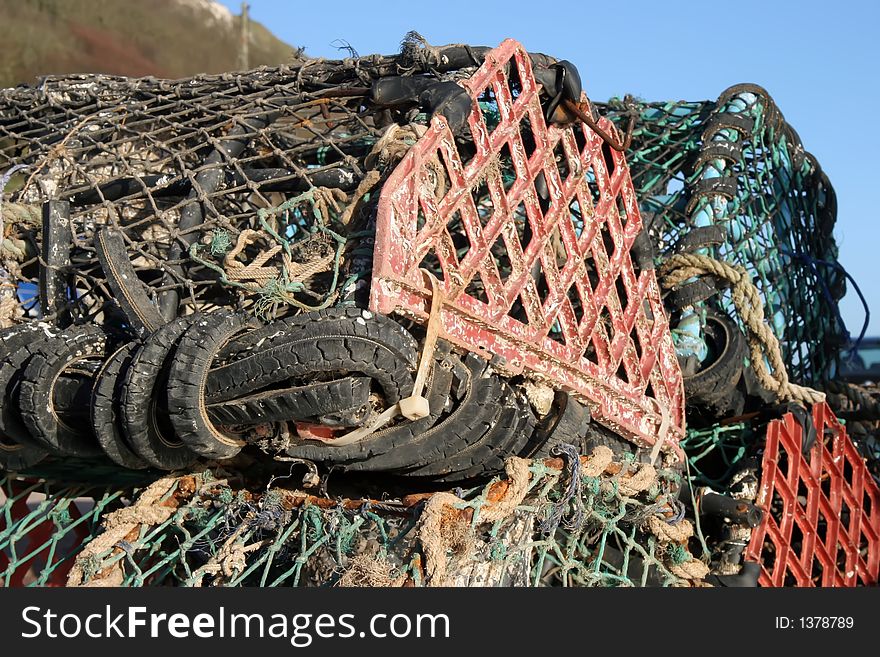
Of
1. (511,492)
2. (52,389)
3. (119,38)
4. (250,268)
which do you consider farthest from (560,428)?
(119,38)

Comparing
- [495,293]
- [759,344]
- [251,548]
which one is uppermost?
[759,344]

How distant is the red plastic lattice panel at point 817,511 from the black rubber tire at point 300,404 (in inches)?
76.3

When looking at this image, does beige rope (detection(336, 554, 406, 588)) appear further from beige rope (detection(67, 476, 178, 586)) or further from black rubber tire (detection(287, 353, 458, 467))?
beige rope (detection(67, 476, 178, 586))

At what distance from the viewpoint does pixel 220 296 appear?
9.33 ft

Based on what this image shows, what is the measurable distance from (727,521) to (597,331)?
0.95 meters

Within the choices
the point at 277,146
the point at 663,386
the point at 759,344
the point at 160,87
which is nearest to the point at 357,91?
the point at 277,146

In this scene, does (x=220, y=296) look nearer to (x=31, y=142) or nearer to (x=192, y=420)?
(x=192, y=420)

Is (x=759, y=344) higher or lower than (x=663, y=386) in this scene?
higher

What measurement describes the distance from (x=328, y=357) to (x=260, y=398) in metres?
0.20

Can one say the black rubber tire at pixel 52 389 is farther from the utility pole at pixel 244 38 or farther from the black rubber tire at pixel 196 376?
the utility pole at pixel 244 38

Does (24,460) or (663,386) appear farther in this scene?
(663,386)

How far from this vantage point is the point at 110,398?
7.84 feet

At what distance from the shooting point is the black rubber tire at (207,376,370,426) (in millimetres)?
2246

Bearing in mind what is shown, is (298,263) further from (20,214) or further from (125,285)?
(20,214)
